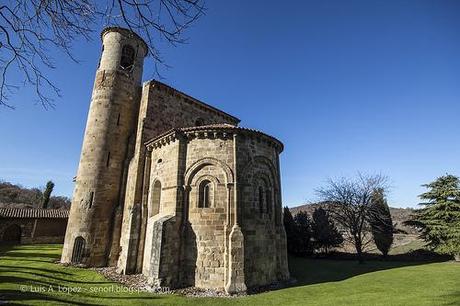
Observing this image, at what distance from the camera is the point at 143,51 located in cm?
2156

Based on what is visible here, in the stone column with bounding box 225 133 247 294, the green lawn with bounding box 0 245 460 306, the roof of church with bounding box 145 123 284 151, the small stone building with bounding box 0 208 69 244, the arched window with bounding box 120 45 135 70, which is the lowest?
the green lawn with bounding box 0 245 460 306

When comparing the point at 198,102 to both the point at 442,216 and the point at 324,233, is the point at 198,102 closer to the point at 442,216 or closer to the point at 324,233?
the point at 324,233

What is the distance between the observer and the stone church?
12.0 metres

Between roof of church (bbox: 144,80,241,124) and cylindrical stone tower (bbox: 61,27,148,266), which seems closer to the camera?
cylindrical stone tower (bbox: 61,27,148,266)

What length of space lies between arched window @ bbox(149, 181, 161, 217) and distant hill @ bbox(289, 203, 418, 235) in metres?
18.1

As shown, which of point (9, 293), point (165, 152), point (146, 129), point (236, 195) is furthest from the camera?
point (146, 129)

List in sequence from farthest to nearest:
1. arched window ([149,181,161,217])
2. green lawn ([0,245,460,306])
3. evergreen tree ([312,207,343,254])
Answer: evergreen tree ([312,207,343,254]) → arched window ([149,181,161,217]) → green lawn ([0,245,460,306])

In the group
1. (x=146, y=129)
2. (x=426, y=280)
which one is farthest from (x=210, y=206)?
(x=426, y=280)

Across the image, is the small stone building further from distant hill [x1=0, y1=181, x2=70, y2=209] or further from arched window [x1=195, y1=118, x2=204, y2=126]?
distant hill [x1=0, y1=181, x2=70, y2=209]

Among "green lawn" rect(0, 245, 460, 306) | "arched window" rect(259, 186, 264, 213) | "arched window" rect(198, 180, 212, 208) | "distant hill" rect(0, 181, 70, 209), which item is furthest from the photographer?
"distant hill" rect(0, 181, 70, 209)

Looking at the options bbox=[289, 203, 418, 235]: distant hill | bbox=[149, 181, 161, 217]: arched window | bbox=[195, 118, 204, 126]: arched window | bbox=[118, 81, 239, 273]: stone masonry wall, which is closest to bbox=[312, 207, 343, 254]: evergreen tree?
bbox=[289, 203, 418, 235]: distant hill

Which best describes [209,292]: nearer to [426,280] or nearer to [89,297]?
[89,297]

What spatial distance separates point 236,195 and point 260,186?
2034 mm

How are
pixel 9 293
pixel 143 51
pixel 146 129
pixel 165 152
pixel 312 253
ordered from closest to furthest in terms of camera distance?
1. pixel 9 293
2. pixel 165 152
3. pixel 146 129
4. pixel 143 51
5. pixel 312 253
